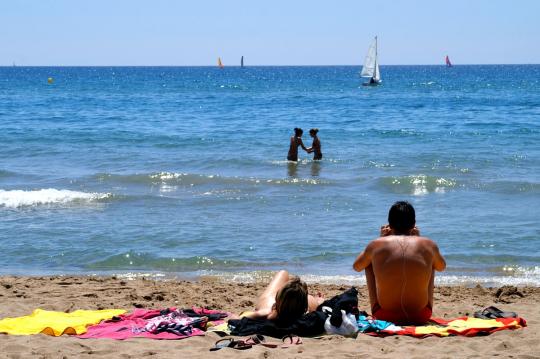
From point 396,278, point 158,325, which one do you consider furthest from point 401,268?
point 158,325

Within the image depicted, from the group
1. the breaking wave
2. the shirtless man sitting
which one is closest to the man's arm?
the shirtless man sitting

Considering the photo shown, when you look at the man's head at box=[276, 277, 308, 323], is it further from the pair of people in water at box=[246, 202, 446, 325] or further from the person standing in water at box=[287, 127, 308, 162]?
the person standing in water at box=[287, 127, 308, 162]

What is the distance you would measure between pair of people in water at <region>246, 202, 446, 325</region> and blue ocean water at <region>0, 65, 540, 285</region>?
2.80 meters

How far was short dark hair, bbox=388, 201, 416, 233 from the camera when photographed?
5969 millimetres

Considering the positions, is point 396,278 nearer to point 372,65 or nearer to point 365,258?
point 365,258

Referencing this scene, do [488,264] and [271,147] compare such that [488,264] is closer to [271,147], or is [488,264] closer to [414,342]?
[414,342]

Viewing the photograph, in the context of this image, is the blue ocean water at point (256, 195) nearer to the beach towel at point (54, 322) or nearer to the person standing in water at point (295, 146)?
the person standing in water at point (295, 146)

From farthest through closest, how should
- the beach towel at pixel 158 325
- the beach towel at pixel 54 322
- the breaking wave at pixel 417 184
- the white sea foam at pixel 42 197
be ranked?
the breaking wave at pixel 417 184 < the white sea foam at pixel 42 197 < the beach towel at pixel 54 322 < the beach towel at pixel 158 325

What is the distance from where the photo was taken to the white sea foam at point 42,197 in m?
Result: 13.7

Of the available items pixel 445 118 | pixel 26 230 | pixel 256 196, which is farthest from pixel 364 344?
pixel 445 118

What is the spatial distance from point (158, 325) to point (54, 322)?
944 millimetres

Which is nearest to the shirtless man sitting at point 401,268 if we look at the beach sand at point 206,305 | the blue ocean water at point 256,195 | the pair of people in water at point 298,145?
the beach sand at point 206,305

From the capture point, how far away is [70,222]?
39.7 feet

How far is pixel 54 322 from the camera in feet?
21.1
